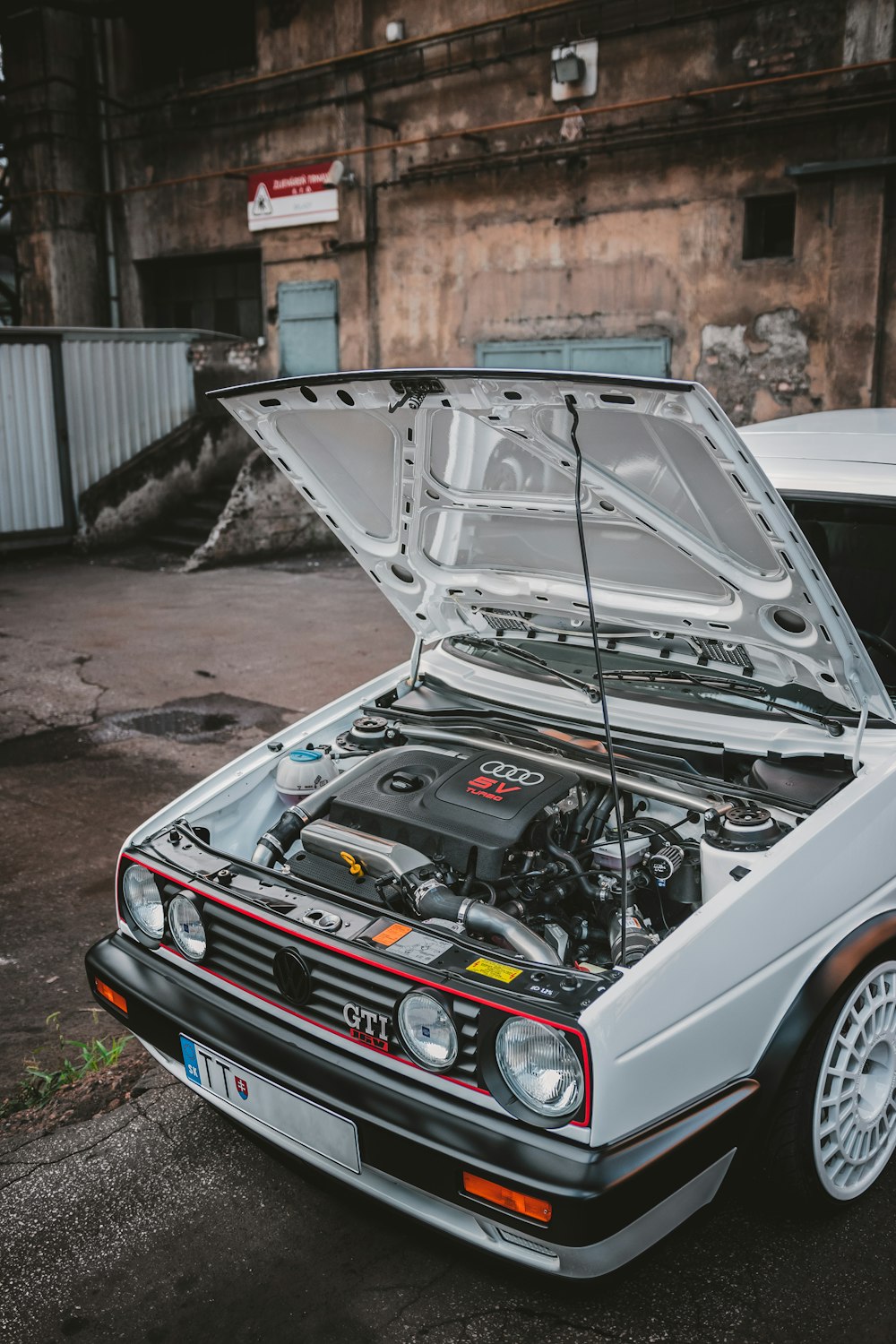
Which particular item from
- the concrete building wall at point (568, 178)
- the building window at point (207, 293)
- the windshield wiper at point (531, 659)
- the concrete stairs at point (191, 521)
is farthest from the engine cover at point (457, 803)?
the building window at point (207, 293)

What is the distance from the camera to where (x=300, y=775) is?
3.10 meters

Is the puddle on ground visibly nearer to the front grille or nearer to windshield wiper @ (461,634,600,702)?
windshield wiper @ (461,634,600,702)

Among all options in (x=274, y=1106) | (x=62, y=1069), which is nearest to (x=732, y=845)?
(x=274, y=1106)

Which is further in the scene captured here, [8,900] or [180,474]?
[180,474]

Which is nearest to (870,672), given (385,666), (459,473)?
(459,473)

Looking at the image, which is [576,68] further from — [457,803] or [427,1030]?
[427,1030]

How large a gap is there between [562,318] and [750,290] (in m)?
2.28

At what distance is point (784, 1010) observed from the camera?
224 cm

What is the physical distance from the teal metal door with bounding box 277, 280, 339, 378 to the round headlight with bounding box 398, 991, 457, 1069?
13022 millimetres

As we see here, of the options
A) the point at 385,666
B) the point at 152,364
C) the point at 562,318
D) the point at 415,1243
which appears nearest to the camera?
the point at 415,1243

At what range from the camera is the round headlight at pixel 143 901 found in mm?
2660

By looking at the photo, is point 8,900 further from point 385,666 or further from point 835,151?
point 835,151

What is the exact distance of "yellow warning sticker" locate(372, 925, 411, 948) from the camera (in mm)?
2254

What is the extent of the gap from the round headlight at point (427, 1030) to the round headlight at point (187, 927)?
0.63 meters
